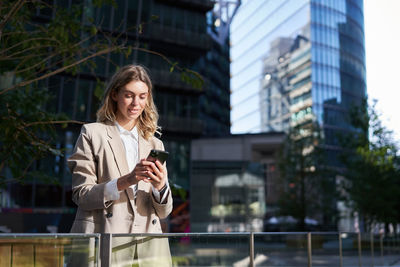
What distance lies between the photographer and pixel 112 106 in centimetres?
269

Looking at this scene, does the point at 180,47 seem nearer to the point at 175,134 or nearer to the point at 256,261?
the point at 175,134

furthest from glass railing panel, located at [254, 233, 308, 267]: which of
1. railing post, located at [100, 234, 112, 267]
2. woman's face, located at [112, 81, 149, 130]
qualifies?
woman's face, located at [112, 81, 149, 130]

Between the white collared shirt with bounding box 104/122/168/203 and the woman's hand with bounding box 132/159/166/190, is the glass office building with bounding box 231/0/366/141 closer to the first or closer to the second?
the white collared shirt with bounding box 104/122/168/203

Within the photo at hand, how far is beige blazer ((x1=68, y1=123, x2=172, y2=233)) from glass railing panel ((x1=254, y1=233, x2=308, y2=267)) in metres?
2.15

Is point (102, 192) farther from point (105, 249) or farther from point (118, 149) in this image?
point (105, 249)

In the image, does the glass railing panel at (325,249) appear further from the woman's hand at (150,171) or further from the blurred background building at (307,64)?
the blurred background building at (307,64)

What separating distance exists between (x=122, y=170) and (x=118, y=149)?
119 mm

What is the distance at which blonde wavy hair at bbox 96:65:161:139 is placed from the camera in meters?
2.60

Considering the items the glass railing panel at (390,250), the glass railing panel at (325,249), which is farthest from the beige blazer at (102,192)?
the glass railing panel at (390,250)

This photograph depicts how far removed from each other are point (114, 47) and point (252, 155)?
3725 cm

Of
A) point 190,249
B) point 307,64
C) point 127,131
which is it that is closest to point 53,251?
point 127,131

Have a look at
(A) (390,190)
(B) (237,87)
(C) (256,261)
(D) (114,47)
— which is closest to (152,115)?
(C) (256,261)

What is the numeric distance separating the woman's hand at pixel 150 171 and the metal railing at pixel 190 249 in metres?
0.43

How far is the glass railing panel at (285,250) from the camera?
15.2 feet
